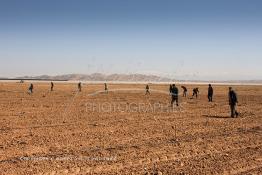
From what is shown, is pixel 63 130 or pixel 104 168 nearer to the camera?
pixel 104 168

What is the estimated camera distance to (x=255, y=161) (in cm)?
1135

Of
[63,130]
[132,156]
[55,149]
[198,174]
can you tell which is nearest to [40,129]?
[63,130]

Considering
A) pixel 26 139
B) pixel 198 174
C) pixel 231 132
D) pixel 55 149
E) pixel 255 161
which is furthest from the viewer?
pixel 231 132

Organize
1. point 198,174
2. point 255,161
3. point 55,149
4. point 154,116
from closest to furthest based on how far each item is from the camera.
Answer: point 198,174 < point 255,161 < point 55,149 < point 154,116

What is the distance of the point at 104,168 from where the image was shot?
10367 millimetres

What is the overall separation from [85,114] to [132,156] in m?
11.9

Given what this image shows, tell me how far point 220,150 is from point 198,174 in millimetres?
3123

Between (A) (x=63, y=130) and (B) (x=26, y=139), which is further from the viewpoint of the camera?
(A) (x=63, y=130)

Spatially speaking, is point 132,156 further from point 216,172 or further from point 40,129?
point 40,129

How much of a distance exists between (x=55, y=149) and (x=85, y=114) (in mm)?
10743

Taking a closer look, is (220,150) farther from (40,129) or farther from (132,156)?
(40,129)

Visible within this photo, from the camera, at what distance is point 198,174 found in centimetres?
986

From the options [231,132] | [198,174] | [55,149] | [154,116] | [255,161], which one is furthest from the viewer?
[154,116]

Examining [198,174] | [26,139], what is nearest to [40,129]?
[26,139]
